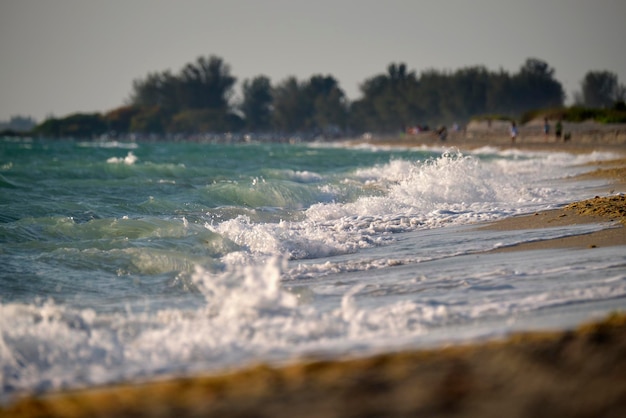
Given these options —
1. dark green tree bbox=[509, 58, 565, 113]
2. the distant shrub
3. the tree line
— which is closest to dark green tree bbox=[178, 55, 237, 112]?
the tree line

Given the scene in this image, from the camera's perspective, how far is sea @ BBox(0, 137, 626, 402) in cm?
521

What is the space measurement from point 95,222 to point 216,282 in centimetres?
647

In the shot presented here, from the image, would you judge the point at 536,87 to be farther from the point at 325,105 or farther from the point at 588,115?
the point at 588,115

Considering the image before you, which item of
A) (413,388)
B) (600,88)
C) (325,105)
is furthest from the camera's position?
(325,105)

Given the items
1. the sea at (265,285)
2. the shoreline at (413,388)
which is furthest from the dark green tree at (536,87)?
the shoreline at (413,388)

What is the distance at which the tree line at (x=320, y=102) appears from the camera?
141375mm

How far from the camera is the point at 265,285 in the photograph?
20.4ft

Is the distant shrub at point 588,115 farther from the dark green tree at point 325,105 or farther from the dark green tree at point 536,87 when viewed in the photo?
the dark green tree at point 325,105

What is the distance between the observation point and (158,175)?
26734 millimetres

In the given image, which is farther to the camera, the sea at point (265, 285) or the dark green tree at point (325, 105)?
the dark green tree at point (325, 105)

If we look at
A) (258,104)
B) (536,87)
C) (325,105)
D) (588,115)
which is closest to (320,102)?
(325,105)

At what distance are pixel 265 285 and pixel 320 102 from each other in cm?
16520

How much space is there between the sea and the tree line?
429ft

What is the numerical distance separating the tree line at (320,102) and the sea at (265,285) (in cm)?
13090
